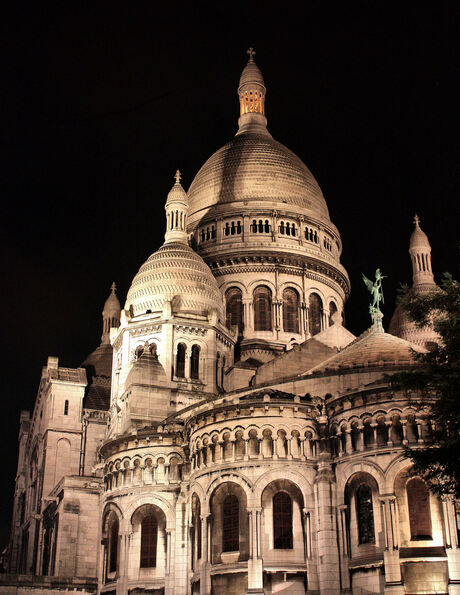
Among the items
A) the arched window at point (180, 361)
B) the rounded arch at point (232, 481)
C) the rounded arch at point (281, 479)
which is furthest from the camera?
the arched window at point (180, 361)

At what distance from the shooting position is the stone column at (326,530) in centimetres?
4066

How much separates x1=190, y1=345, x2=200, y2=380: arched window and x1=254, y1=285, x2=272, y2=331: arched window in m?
9.08

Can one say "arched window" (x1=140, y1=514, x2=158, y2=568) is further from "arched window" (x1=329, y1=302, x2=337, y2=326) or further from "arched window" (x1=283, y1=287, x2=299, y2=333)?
"arched window" (x1=329, y1=302, x2=337, y2=326)

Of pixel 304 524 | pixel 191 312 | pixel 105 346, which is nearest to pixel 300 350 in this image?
pixel 191 312

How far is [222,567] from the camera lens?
140 ft

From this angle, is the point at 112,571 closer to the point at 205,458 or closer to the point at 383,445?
the point at 205,458

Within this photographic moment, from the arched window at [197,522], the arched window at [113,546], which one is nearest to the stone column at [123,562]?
the arched window at [113,546]

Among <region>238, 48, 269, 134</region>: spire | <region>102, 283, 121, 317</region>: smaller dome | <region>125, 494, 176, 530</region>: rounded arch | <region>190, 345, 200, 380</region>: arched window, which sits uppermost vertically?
<region>238, 48, 269, 134</region>: spire

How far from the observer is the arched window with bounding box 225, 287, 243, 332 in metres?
70.5

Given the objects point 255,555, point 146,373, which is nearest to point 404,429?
point 255,555

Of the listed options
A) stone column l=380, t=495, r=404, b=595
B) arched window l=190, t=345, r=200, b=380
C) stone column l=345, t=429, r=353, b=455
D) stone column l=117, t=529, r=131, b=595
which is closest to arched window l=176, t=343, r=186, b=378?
arched window l=190, t=345, r=200, b=380

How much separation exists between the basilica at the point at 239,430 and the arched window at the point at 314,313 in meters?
0.11

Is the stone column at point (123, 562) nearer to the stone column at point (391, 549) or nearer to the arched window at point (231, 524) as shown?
the arched window at point (231, 524)

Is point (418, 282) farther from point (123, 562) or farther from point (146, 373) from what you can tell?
point (123, 562)
